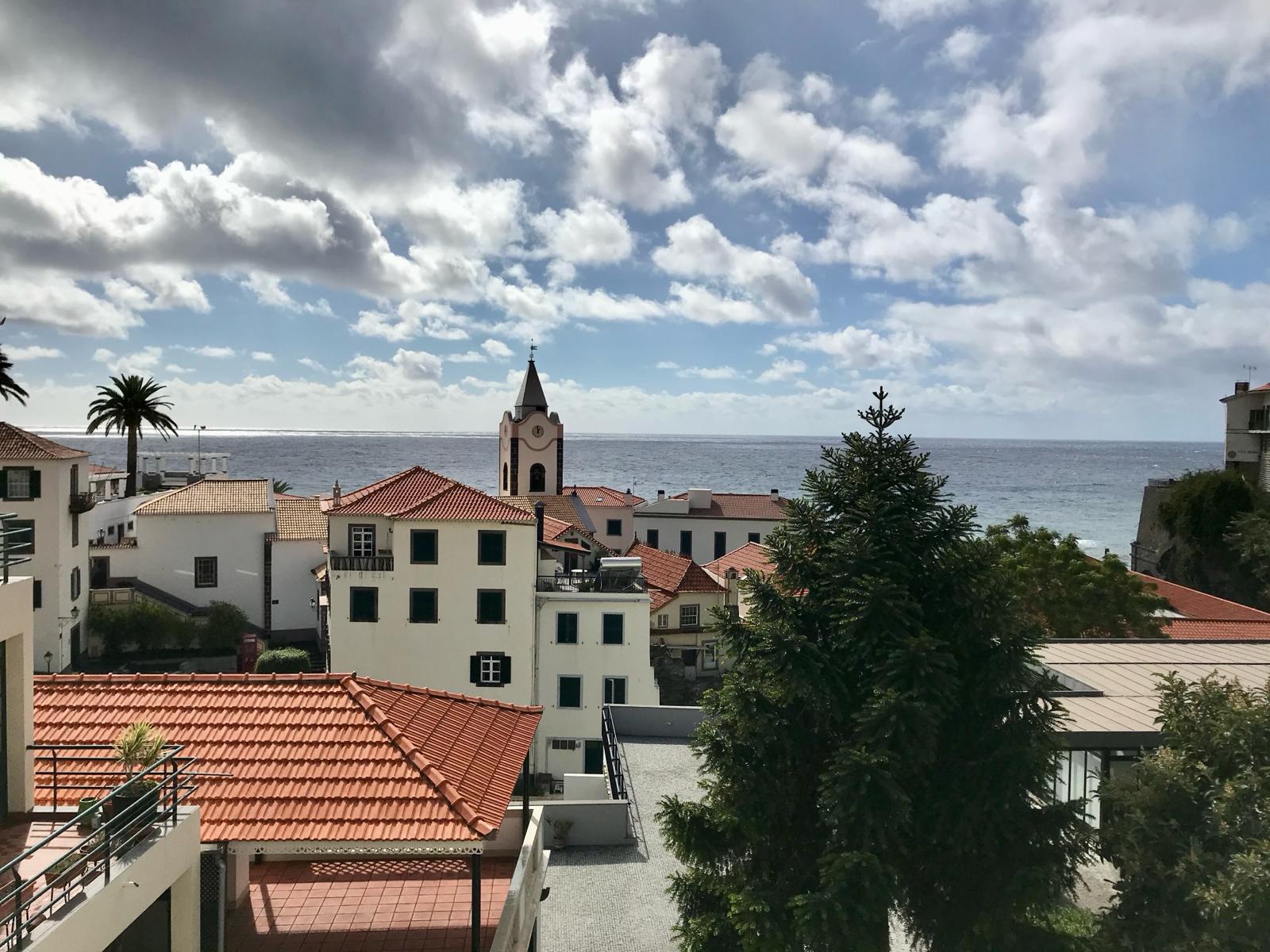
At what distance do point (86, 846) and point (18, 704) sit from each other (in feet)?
7.34

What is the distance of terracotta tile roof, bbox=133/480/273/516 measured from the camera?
143ft

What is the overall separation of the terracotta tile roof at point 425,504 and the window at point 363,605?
2830 mm

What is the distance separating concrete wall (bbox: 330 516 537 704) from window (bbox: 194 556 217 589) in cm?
1585

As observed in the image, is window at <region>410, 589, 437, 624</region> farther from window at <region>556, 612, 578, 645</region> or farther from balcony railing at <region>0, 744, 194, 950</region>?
balcony railing at <region>0, 744, 194, 950</region>

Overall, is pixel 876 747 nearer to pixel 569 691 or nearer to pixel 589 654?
pixel 589 654

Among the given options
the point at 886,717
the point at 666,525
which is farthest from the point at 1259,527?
the point at 666,525

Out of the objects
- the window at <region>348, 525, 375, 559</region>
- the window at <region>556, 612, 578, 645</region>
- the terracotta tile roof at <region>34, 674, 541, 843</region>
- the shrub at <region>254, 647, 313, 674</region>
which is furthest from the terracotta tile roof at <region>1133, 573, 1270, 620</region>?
the shrub at <region>254, 647, 313, 674</region>

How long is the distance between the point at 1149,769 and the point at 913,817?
294 cm

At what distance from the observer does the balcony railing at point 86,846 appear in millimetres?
5941

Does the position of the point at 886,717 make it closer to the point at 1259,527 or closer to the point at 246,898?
the point at 246,898

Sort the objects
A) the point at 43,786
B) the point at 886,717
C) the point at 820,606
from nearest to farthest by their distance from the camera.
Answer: the point at 43,786 → the point at 886,717 → the point at 820,606

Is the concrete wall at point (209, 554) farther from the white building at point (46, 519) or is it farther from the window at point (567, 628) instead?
the window at point (567, 628)

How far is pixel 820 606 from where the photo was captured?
12188mm

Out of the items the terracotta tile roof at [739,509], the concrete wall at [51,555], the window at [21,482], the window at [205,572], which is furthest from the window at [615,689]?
the terracotta tile roof at [739,509]
